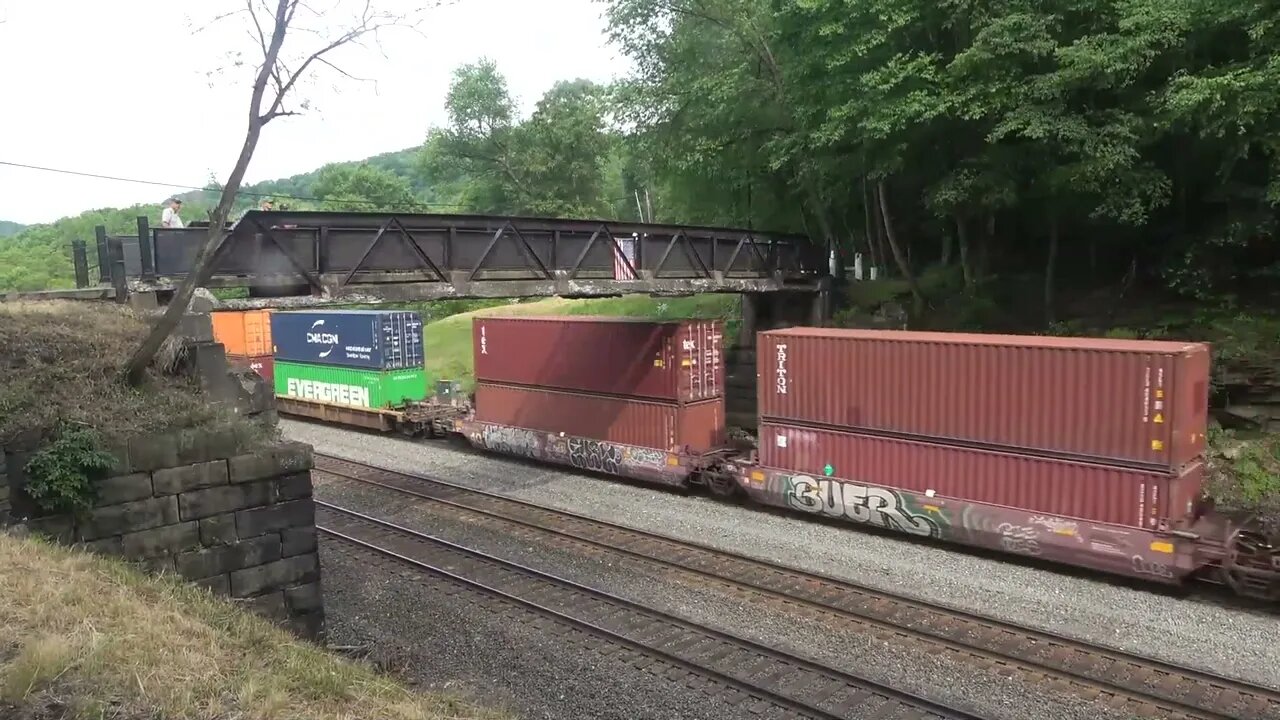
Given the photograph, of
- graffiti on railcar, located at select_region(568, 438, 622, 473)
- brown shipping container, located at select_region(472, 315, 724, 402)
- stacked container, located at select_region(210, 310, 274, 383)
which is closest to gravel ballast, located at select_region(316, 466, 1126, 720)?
graffiti on railcar, located at select_region(568, 438, 622, 473)

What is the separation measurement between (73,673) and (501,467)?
16.0 m

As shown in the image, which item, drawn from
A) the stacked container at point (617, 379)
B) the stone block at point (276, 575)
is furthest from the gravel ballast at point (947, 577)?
the stone block at point (276, 575)

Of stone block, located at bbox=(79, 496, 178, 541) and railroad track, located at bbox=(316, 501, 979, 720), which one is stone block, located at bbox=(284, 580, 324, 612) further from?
railroad track, located at bbox=(316, 501, 979, 720)

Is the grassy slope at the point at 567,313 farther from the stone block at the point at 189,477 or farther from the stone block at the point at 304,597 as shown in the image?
the stone block at the point at 189,477

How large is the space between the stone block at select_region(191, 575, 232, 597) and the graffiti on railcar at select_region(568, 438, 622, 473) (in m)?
10.5

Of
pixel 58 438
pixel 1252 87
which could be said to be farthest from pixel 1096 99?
pixel 58 438

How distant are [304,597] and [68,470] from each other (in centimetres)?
317

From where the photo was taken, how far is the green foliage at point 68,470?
8.42 meters

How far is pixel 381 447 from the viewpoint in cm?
2423

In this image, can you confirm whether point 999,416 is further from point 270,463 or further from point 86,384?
point 86,384

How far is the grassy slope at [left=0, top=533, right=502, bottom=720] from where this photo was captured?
5.18 meters

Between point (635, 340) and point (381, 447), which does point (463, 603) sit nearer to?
point (635, 340)

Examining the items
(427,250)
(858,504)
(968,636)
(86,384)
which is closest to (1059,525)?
(968,636)

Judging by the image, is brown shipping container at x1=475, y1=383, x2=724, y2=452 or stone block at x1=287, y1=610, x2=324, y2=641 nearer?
stone block at x1=287, y1=610, x2=324, y2=641
